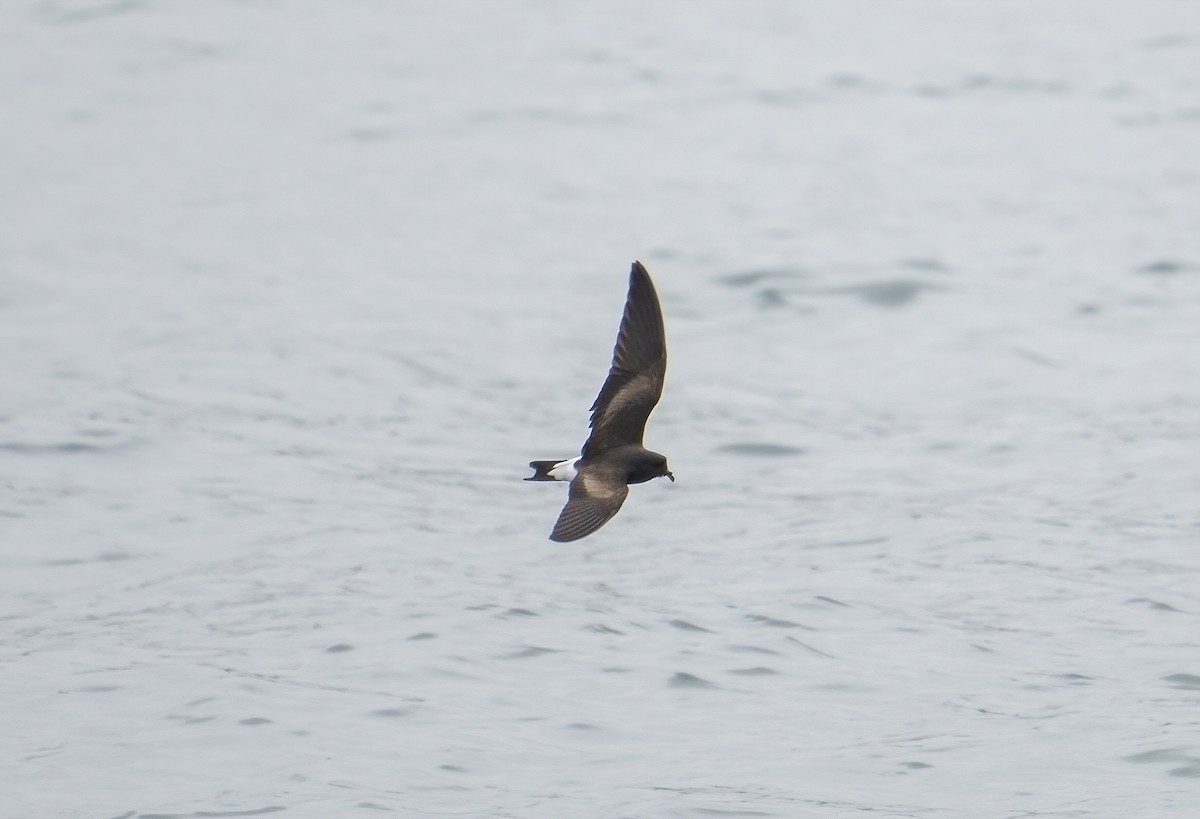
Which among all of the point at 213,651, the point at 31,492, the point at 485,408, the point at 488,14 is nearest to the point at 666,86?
the point at 488,14

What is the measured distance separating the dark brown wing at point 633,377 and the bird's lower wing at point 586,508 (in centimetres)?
38

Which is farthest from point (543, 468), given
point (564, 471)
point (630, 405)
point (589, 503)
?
point (589, 503)

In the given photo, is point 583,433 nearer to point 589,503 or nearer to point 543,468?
point 543,468

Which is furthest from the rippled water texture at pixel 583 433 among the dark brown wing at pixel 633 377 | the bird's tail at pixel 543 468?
the dark brown wing at pixel 633 377

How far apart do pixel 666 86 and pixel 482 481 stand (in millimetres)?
9750

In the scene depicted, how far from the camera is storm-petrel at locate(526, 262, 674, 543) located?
21.2 feet

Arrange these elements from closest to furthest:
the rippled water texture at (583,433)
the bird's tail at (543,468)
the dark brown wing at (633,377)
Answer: the bird's tail at (543,468) < the dark brown wing at (633,377) < the rippled water texture at (583,433)

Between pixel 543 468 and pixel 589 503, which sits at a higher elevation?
pixel 589 503

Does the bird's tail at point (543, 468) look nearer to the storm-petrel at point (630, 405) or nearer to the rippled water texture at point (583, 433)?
the storm-petrel at point (630, 405)

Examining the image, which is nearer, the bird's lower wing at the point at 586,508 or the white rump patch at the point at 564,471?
the bird's lower wing at the point at 586,508

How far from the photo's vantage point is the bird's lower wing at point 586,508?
232 inches

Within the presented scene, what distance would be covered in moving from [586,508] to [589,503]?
46mm

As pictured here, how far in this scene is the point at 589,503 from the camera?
6.12 m

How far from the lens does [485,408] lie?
10.7m
